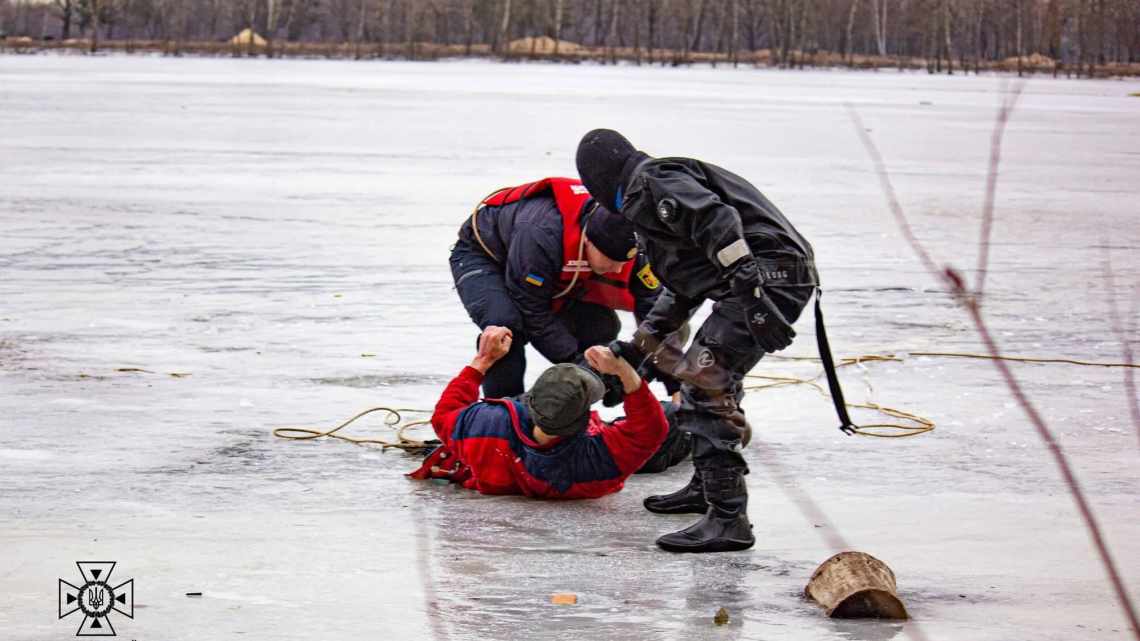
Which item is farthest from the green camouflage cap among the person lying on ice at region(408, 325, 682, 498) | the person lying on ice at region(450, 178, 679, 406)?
the person lying on ice at region(450, 178, 679, 406)

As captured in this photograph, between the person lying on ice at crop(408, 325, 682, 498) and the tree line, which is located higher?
the tree line

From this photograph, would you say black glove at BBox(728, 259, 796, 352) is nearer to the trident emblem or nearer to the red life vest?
the red life vest

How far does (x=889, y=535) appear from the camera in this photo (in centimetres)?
521

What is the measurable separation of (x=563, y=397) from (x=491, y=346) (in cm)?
67

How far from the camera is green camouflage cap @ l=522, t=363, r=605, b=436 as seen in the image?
5199mm

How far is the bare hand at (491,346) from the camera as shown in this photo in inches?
228

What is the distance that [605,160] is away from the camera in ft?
17.0

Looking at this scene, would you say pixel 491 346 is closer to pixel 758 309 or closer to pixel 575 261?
pixel 575 261

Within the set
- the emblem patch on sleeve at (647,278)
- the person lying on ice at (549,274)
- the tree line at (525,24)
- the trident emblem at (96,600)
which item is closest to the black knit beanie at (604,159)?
the person lying on ice at (549,274)

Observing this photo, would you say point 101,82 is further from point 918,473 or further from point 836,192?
point 918,473

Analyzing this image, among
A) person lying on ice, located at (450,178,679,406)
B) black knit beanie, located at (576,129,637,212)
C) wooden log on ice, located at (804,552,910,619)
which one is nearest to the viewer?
wooden log on ice, located at (804,552,910,619)

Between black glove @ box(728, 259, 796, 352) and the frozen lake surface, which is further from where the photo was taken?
black glove @ box(728, 259, 796, 352)

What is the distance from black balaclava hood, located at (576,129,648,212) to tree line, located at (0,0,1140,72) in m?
120

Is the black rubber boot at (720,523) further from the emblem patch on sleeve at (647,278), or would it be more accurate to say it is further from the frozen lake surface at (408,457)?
the emblem patch on sleeve at (647,278)
